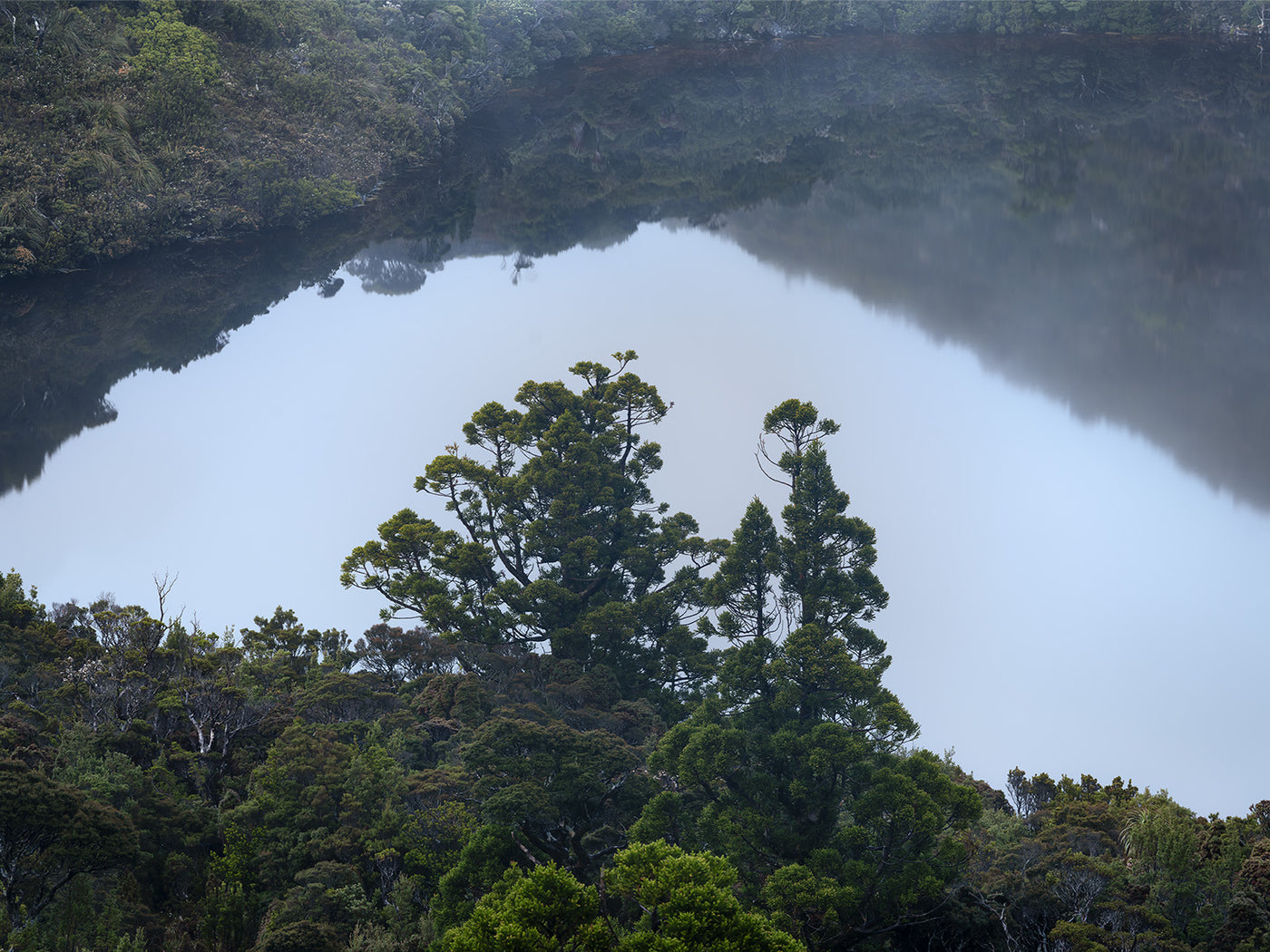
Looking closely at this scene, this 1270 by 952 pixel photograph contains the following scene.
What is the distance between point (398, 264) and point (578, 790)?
34774 millimetres

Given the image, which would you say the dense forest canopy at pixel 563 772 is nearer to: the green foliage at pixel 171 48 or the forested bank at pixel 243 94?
the forested bank at pixel 243 94

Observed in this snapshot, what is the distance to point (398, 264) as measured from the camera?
164 ft

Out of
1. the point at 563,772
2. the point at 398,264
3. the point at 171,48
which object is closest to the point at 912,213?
the point at 398,264

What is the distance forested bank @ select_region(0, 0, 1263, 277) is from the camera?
45.6m

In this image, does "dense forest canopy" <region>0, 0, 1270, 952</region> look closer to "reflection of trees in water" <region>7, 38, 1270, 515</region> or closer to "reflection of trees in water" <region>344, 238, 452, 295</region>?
"reflection of trees in water" <region>7, 38, 1270, 515</region>

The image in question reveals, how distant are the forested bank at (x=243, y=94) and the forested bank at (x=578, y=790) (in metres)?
24.9

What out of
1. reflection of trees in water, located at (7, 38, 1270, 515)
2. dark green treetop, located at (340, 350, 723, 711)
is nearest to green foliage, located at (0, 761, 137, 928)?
dark green treetop, located at (340, 350, 723, 711)

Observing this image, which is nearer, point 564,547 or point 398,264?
point 564,547

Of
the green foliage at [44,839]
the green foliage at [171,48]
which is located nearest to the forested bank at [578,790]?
the green foliage at [44,839]

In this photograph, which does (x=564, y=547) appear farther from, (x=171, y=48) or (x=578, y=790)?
(x=171, y=48)

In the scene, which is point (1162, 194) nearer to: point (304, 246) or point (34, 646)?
point (304, 246)

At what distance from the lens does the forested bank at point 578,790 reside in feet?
54.5

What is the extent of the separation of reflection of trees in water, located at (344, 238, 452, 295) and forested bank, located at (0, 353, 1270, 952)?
23868 millimetres

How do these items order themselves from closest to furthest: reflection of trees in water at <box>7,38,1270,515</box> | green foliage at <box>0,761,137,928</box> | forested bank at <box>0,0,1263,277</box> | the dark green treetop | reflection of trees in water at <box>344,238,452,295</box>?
green foliage at <box>0,761,137,928</box>, the dark green treetop, reflection of trees in water at <box>7,38,1270,515</box>, forested bank at <box>0,0,1263,277</box>, reflection of trees in water at <box>344,238,452,295</box>
